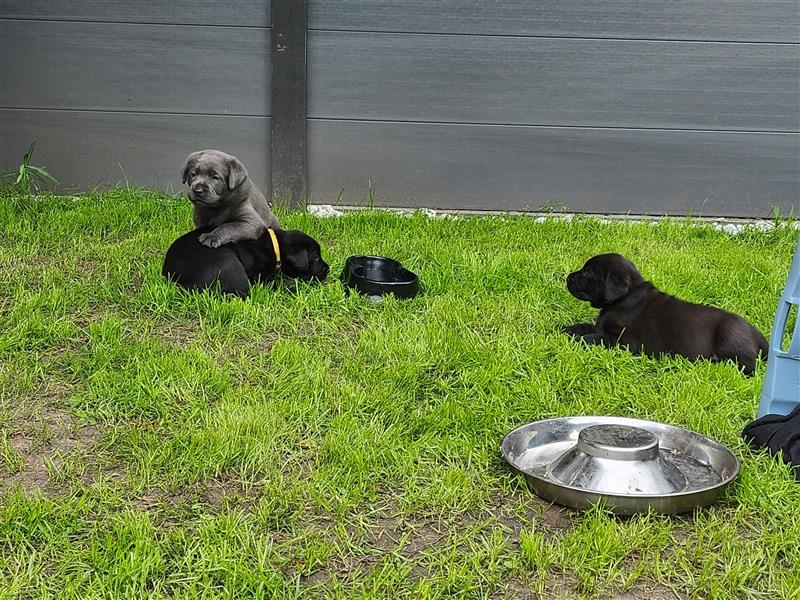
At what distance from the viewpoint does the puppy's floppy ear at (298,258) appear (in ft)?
17.4

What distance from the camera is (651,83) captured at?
761 centimetres

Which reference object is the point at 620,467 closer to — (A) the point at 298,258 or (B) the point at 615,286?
(B) the point at 615,286

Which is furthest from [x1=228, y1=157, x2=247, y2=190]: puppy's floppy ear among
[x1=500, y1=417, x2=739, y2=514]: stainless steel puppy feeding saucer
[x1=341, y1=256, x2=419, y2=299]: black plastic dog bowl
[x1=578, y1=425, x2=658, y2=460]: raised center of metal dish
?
[x1=578, y1=425, x2=658, y2=460]: raised center of metal dish

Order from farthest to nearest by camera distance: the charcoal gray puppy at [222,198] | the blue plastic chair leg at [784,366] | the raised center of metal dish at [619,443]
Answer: the charcoal gray puppy at [222,198] < the blue plastic chair leg at [784,366] < the raised center of metal dish at [619,443]

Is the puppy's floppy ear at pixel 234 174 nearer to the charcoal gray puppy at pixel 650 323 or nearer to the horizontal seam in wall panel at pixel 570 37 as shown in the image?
the charcoal gray puppy at pixel 650 323

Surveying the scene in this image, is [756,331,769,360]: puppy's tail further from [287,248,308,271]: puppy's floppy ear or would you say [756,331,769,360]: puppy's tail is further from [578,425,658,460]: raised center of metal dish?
[287,248,308,271]: puppy's floppy ear

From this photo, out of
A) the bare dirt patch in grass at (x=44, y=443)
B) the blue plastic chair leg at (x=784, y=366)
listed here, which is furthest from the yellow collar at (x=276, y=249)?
the blue plastic chair leg at (x=784, y=366)

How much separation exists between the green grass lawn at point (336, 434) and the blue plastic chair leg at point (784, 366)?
0.70ft

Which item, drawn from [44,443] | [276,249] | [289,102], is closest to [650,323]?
[276,249]

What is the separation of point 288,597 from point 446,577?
463mm

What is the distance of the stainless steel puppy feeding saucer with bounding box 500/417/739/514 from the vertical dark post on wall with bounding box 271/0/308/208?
450cm

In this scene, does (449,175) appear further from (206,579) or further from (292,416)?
(206,579)

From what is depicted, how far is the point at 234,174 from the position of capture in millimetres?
5617

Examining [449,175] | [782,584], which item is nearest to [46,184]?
[449,175]
